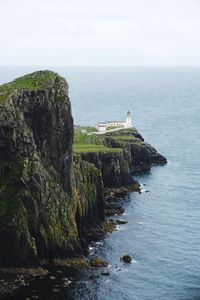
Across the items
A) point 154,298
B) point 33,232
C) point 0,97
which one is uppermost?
point 0,97

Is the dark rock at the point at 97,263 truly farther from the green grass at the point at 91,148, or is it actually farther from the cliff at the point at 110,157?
the green grass at the point at 91,148

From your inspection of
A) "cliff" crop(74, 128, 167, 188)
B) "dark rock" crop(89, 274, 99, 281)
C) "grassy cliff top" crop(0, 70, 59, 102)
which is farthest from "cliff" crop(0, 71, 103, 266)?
"cliff" crop(74, 128, 167, 188)

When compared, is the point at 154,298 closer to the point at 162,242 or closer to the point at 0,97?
the point at 162,242

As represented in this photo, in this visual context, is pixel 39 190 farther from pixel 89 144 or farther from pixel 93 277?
pixel 89 144

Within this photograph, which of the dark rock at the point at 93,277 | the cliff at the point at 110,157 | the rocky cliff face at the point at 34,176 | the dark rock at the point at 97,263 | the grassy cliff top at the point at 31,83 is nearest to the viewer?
the dark rock at the point at 93,277

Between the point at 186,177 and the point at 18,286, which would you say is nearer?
the point at 18,286

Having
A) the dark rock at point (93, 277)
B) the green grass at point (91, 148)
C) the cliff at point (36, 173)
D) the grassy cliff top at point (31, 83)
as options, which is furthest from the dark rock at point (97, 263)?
the green grass at point (91, 148)

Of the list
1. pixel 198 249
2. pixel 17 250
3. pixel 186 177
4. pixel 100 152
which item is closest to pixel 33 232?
pixel 17 250

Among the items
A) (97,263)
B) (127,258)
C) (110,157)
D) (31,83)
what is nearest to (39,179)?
(97,263)
